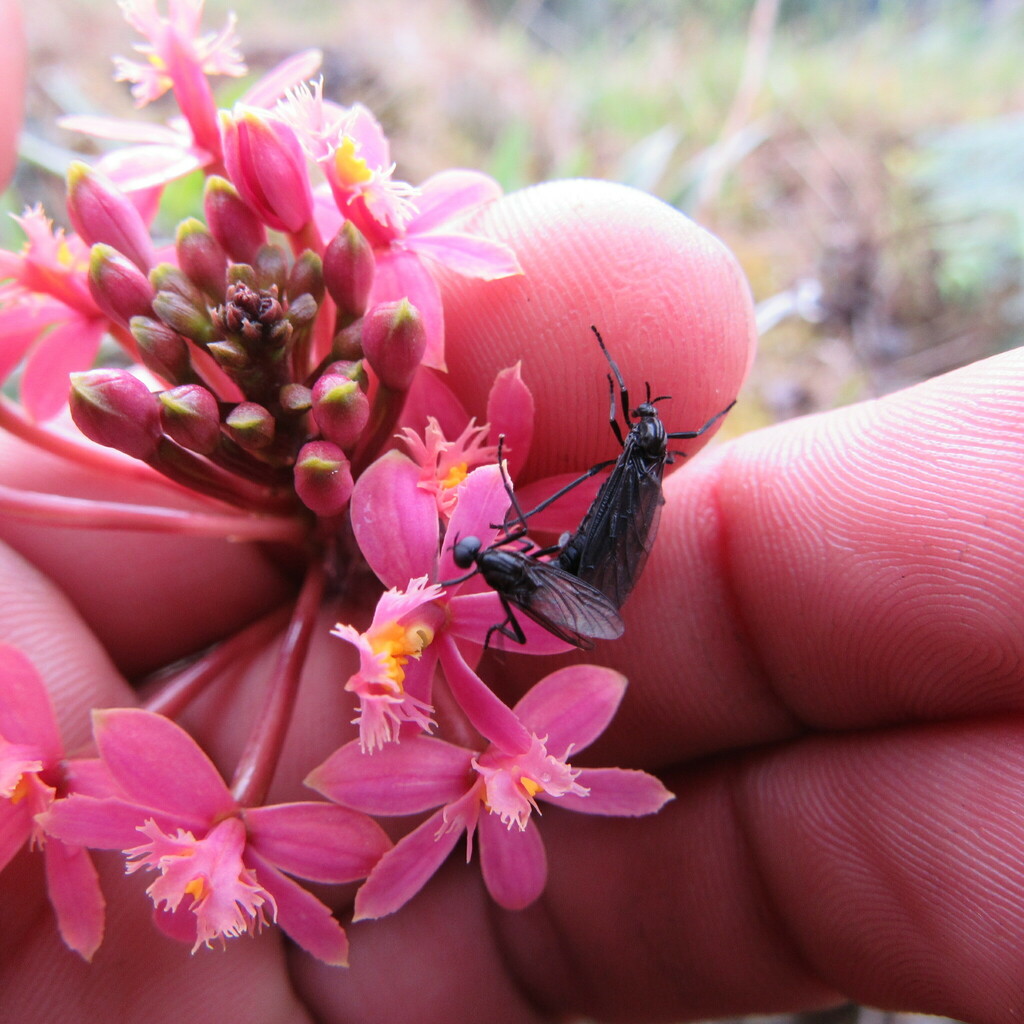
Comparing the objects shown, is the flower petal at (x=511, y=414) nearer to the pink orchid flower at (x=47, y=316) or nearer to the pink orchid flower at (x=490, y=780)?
the pink orchid flower at (x=490, y=780)

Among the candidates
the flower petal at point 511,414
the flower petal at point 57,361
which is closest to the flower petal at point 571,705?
the flower petal at point 511,414

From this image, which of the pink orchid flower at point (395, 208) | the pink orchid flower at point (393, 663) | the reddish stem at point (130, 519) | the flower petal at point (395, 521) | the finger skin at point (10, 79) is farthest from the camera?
the finger skin at point (10, 79)

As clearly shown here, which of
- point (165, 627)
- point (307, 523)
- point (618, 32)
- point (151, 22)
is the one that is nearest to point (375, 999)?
point (165, 627)

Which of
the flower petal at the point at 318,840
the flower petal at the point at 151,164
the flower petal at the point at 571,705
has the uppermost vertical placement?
the flower petal at the point at 151,164

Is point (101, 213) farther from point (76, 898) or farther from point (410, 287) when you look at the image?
point (76, 898)

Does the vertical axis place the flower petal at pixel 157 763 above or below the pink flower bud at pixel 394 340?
below

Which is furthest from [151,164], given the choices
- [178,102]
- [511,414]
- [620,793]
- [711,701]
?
[711,701]
